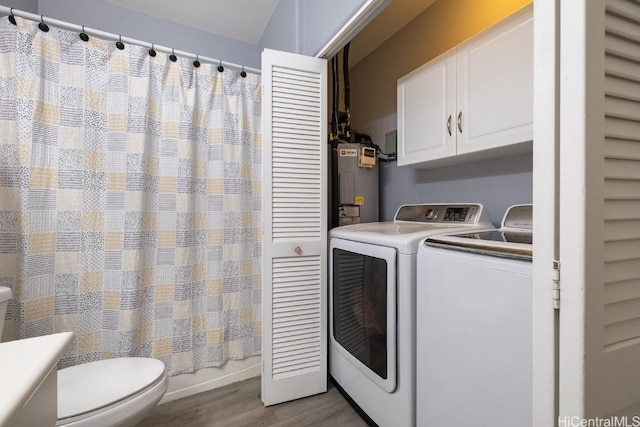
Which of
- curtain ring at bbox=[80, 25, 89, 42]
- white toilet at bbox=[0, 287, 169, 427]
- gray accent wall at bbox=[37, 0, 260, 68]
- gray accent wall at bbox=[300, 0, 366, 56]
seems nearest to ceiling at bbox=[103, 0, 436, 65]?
gray accent wall at bbox=[37, 0, 260, 68]

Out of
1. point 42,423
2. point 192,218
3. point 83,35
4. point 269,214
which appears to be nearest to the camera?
point 42,423

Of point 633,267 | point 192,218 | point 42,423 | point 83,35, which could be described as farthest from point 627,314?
point 83,35

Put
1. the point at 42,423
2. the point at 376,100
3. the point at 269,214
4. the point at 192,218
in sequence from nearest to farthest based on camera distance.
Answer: the point at 42,423 < the point at 269,214 < the point at 192,218 < the point at 376,100

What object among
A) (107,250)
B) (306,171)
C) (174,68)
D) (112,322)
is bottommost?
(112,322)

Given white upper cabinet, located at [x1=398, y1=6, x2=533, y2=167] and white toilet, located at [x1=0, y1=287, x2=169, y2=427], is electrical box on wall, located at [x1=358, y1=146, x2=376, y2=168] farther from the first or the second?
white toilet, located at [x1=0, y1=287, x2=169, y2=427]

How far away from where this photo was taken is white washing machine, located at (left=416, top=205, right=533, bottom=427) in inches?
31.3

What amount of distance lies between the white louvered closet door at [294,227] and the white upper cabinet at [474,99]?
623 millimetres

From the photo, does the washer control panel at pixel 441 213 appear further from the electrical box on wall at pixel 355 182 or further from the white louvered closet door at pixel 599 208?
the white louvered closet door at pixel 599 208

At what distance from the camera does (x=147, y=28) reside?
2180 millimetres

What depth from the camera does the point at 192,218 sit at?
1732 mm

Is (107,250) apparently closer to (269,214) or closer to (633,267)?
(269,214)

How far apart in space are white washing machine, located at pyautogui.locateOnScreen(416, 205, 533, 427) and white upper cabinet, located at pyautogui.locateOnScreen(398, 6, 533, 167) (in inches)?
23.0

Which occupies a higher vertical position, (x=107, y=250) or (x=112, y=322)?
(x=107, y=250)

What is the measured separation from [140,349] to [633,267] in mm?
2108
